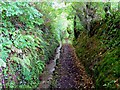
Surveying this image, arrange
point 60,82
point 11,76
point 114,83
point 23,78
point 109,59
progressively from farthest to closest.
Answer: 1. point 60,82
2. point 23,78
3. point 109,59
4. point 11,76
5. point 114,83

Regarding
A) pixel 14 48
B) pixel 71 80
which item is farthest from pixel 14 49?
pixel 71 80

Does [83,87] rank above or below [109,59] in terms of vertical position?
below

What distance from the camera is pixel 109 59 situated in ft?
25.0

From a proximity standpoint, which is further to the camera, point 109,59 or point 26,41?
point 26,41

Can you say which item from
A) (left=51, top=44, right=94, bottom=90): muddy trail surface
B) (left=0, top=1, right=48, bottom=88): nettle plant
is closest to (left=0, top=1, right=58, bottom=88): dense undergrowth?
(left=0, top=1, right=48, bottom=88): nettle plant

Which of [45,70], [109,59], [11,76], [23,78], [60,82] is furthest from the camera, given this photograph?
[45,70]

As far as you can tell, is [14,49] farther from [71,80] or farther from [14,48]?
[71,80]

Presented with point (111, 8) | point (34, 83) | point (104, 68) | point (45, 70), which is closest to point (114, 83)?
point (104, 68)

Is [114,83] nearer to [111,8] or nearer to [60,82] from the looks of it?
[60,82]

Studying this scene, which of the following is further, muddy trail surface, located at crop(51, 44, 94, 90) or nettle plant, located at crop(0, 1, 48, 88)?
muddy trail surface, located at crop(51, 44, 94, 90)

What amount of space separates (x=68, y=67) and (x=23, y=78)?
5.94 m

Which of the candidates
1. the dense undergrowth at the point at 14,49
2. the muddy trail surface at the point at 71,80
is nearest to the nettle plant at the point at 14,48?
the dense undergrowth at the point at 14,49

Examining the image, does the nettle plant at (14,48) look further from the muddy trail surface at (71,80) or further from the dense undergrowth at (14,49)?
the muddy trail surface at (71,80)

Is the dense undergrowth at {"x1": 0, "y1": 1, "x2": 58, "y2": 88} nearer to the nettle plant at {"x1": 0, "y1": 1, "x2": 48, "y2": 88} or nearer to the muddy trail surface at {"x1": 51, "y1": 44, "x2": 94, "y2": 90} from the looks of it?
the nettle plant at {"x1": 0, "y1": 1, "x2": 48, "y2": 88}
